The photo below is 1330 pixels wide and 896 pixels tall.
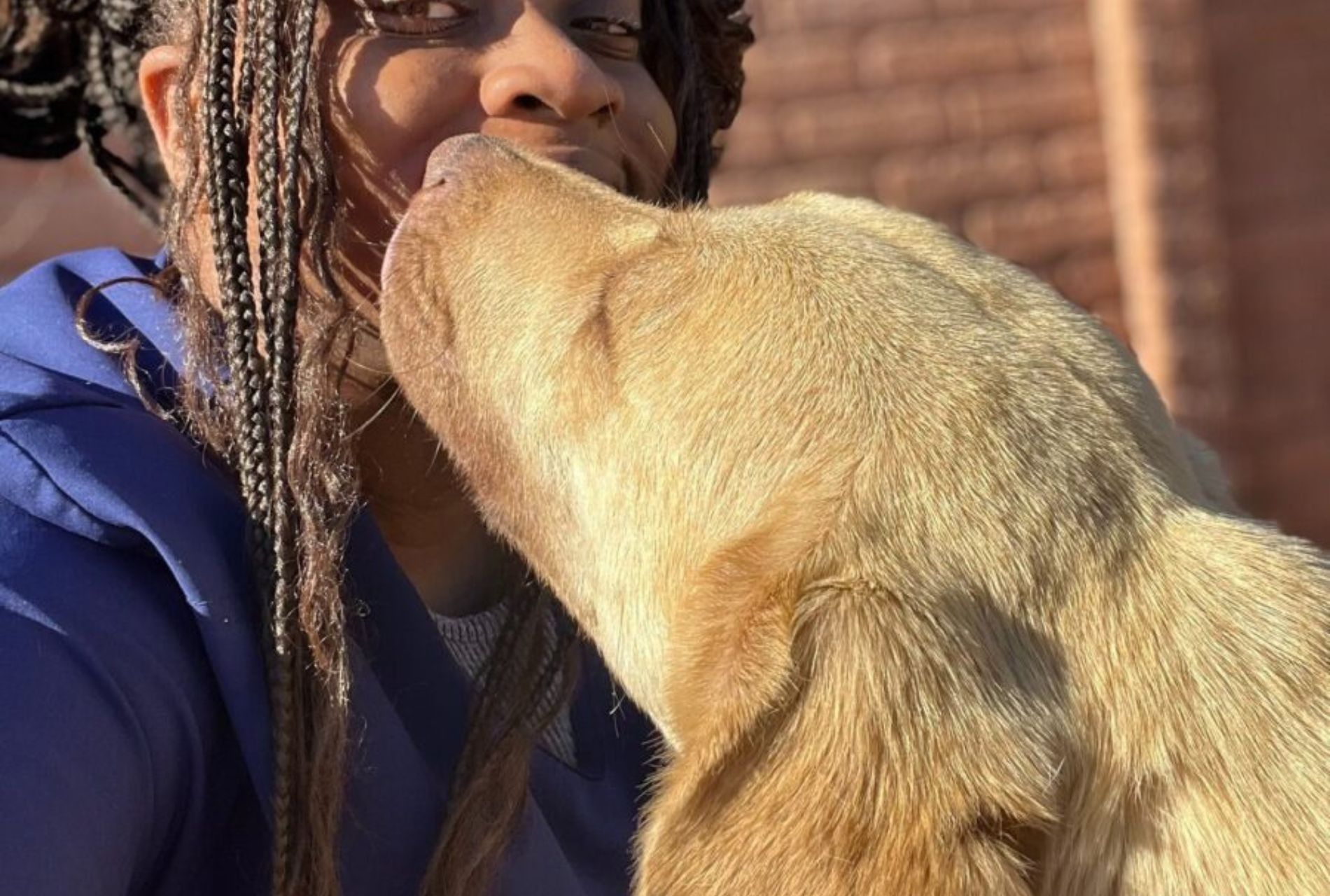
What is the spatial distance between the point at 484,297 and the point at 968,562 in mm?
731

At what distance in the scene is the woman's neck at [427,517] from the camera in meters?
2.76

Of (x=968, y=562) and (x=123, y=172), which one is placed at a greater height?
(x=123, y=172)

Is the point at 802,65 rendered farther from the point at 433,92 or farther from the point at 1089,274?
the point at 433,92

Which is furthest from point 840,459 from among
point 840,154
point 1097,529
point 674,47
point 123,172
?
point 840,154

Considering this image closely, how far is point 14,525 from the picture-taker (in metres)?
2.07

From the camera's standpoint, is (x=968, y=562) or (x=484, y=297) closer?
(x=968, y=562)

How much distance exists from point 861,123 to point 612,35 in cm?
312

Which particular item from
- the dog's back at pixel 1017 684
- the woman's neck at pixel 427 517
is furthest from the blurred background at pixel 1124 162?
the dog's back at pixel 1017 684

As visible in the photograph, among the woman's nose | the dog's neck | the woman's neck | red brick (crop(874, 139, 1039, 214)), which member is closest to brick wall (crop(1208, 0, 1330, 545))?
red brick (crop(874, 139, 1039, 214))

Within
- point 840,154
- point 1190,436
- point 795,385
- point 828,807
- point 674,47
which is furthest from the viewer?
point 840,154

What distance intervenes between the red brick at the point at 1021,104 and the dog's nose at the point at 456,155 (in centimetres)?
360

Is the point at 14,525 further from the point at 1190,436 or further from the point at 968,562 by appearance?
the point at 1190,436

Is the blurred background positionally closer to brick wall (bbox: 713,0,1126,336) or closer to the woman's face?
brick wall (bbox: 713,0,1126,336)

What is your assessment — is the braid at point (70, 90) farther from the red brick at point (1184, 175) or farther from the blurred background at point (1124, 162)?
the red brick at point (1184, 175)
